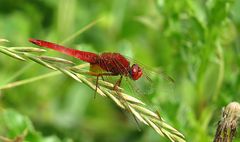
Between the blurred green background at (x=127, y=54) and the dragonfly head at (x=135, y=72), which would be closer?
the dragonfly head at (x=135, y=72)

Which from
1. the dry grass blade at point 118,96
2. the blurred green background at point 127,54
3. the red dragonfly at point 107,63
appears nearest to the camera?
the dry grass blade at point 118,96

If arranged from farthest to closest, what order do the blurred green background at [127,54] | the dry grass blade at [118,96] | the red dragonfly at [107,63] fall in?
the blurred green background at [127,54]
the red dragonfly at [107,63]
the dry grass blade at [118,96]

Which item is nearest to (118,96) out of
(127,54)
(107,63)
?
(107,63)

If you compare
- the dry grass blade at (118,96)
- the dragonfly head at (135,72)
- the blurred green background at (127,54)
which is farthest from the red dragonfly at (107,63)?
the blurred green background at (127,54)

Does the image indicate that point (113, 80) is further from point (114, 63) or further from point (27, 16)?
point (27, 16)

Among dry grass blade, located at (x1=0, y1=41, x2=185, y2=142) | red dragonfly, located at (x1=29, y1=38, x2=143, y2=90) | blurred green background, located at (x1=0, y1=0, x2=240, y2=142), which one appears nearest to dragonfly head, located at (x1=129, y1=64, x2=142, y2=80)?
red dragonfly, located at (x1=29, y1=38, x2=143, y2=90)

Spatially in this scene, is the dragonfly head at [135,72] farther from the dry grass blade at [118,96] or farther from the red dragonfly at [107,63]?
the dry grass blade at [118,96]

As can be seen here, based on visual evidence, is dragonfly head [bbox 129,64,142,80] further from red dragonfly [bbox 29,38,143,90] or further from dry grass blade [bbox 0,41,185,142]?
dry grass blade [bbox 0,41,185,142]
